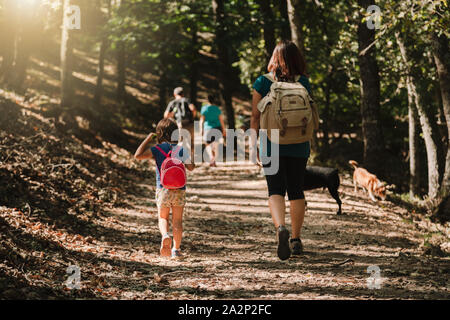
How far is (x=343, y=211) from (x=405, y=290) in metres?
5.63

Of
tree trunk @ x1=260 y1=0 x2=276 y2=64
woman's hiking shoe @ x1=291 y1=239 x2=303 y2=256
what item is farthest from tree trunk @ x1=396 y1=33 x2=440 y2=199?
woman's hiking shoe @ x1=291 y1=239 x2=303 y2=256

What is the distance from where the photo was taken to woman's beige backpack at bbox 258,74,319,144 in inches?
206

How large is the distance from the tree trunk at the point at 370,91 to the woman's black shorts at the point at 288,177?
858 centimetres

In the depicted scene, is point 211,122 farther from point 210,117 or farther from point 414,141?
point 414,141

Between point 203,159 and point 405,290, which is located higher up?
point 203,159

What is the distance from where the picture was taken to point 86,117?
17500mm

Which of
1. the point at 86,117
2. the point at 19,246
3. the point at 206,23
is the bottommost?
the point at 19,246

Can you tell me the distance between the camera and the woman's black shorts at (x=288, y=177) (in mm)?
5520

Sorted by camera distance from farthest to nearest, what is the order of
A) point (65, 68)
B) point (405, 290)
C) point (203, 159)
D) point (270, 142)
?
1. point (203, 159)
2. point (65, 68)
3. point (270, 142)
4. point (405, 290)

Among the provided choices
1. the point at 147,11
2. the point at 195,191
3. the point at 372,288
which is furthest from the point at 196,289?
the point at 147,11

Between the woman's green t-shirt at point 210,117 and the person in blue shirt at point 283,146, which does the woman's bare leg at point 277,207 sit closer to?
the person in blue shirt at point 283,146
